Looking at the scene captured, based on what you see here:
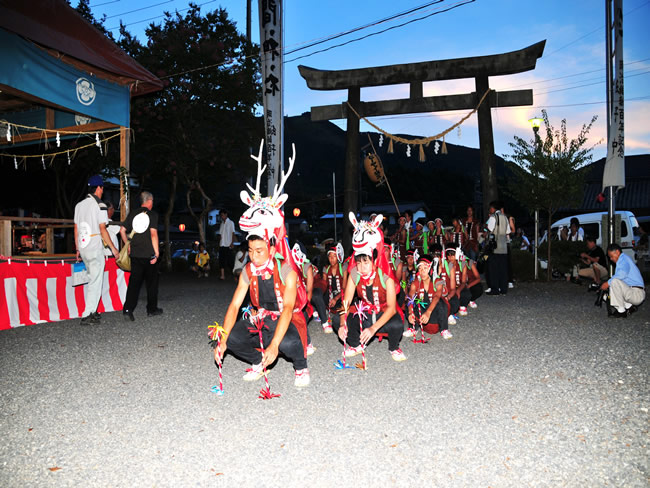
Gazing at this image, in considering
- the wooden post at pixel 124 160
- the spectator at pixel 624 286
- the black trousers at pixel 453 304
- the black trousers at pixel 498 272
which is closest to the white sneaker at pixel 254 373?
the black trousers at pixel 453 304

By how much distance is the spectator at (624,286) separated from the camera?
24.3 feet

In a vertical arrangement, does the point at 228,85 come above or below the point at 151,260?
above

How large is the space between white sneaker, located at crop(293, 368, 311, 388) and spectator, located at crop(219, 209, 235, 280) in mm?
8823

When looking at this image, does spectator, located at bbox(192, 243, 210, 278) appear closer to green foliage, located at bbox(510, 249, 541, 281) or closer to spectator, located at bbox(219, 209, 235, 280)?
spectator, located at bbox(219, 209, 235, 280)

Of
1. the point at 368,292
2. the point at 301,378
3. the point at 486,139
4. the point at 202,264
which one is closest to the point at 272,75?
the point at 486,139

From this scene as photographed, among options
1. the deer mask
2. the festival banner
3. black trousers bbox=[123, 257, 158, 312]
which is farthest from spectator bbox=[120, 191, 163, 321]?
the deer mask

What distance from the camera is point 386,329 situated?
5.29 m

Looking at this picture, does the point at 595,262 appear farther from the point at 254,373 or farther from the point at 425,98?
the point at 254,373

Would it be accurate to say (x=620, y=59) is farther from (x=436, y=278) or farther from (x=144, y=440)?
(x=144, y=440)

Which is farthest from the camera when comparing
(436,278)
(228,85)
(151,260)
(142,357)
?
(228,85)

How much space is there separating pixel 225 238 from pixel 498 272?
715 cm

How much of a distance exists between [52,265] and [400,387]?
584cm

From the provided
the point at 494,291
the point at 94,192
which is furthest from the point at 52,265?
the point at 494,291

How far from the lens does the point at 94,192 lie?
7.27 meters
